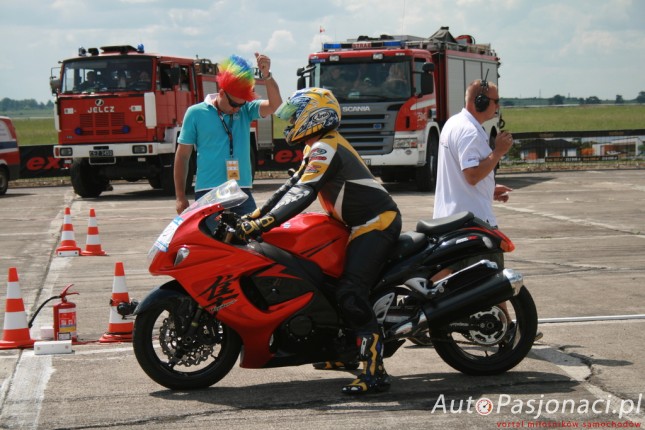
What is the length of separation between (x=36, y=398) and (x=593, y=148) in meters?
28.0

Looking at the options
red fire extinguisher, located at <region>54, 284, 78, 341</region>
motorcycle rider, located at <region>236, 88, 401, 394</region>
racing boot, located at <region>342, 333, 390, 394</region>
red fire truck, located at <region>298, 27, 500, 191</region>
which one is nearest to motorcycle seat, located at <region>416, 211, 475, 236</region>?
motorcycle rider, located at <region>236, 88, 401, 394</region>

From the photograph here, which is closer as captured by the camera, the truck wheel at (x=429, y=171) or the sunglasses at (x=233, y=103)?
the sunglasses at (x=233, y=103)

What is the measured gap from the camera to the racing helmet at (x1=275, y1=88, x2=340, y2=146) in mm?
6332

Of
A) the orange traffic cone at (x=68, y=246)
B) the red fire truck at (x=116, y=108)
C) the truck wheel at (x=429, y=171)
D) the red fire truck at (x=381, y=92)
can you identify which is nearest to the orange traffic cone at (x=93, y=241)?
the orange traffic cone at (x=68, y=246)

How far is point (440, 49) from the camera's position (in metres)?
24.9

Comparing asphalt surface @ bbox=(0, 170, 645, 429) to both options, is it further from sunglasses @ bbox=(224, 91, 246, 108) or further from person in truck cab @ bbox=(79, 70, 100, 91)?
person in truck cab @ bbox=(79, 70, 100, 91)

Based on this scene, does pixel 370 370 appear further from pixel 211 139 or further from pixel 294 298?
pixel 211 139

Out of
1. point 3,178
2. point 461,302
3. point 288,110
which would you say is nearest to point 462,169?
point 461,302

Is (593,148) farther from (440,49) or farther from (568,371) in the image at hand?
(568,371)

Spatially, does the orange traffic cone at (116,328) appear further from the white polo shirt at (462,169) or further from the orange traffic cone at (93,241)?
the orange traffic cone at (93,241)

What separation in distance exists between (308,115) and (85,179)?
60.5ft

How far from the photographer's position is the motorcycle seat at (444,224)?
6.51m

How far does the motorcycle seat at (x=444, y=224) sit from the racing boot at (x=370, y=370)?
790mm

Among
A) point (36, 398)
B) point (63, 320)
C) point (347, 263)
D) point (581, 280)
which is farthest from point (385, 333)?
point (581, 280)
